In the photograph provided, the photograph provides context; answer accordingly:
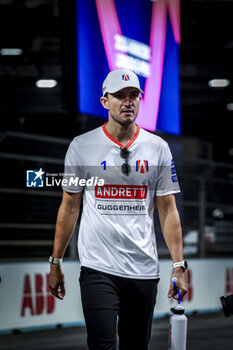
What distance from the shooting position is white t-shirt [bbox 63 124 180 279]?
3422 mm

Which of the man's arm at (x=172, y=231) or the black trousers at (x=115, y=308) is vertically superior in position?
the man's arm at (x=172, y=231)

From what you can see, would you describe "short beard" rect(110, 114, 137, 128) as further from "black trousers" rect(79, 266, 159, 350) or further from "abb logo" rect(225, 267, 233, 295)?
"abb logo" rect(225, 267, 233, 295)

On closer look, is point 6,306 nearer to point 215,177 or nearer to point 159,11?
point 159,11

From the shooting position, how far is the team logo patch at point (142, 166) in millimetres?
3600

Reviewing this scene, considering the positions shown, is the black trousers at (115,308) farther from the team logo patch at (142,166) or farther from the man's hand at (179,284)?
the team logo patch at (142,166)

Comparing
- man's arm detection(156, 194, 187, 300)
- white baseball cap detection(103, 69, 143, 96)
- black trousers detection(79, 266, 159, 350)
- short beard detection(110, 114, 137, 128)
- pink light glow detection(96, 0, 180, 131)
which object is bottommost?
black trousers detection(79, 266, 159, 350)

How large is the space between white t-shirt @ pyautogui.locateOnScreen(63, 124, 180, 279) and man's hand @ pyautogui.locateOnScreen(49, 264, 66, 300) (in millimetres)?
151

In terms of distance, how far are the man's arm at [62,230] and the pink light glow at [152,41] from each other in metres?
1.86

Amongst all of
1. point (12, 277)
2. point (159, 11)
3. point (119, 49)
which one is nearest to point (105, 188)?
point (119, 49)

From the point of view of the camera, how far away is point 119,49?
6.25m

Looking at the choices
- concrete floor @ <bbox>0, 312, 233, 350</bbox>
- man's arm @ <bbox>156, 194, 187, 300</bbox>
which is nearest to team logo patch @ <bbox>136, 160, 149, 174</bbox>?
man's arm @ <bbox>156, 194, 187, 300</bbox>

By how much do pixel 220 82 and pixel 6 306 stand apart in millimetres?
14616

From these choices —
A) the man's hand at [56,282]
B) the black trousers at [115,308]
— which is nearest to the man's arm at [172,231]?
the black trousers at [115,308]

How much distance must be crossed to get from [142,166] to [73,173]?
0.37 metres
